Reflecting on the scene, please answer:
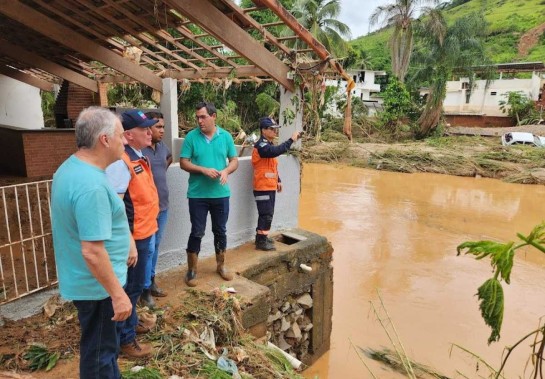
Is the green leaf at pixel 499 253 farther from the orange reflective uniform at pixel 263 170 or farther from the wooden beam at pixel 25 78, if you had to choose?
the wooden beam at pixel 25 78

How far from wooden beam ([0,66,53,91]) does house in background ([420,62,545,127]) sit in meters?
27.1

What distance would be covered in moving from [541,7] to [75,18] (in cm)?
7706

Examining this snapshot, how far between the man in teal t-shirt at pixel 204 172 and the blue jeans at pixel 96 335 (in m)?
1.78

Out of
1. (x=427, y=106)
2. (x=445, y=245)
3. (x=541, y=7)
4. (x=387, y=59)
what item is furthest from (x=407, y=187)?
(x=541, y=7)

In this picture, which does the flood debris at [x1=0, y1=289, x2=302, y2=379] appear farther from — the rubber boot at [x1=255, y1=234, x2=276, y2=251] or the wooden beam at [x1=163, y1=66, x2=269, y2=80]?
the wooden beam at [x1=163, y1=66, x2=269, y2=80]

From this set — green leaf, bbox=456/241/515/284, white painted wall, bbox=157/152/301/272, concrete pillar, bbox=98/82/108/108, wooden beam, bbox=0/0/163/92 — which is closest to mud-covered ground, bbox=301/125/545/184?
concrete pillar, bbox=98/82/108/108

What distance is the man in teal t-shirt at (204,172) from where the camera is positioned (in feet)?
12.1

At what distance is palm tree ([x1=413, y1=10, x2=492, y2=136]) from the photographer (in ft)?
80.0

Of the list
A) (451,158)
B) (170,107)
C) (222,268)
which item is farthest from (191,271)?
(451,158)

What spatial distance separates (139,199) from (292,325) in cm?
291

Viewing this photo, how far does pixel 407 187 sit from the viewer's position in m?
16.3

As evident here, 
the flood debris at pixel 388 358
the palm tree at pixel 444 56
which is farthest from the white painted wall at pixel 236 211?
the palm tree at pixel 444 56

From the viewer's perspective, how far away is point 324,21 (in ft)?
74.4

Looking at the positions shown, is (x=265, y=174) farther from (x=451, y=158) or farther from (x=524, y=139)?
(x=524, y=139)
